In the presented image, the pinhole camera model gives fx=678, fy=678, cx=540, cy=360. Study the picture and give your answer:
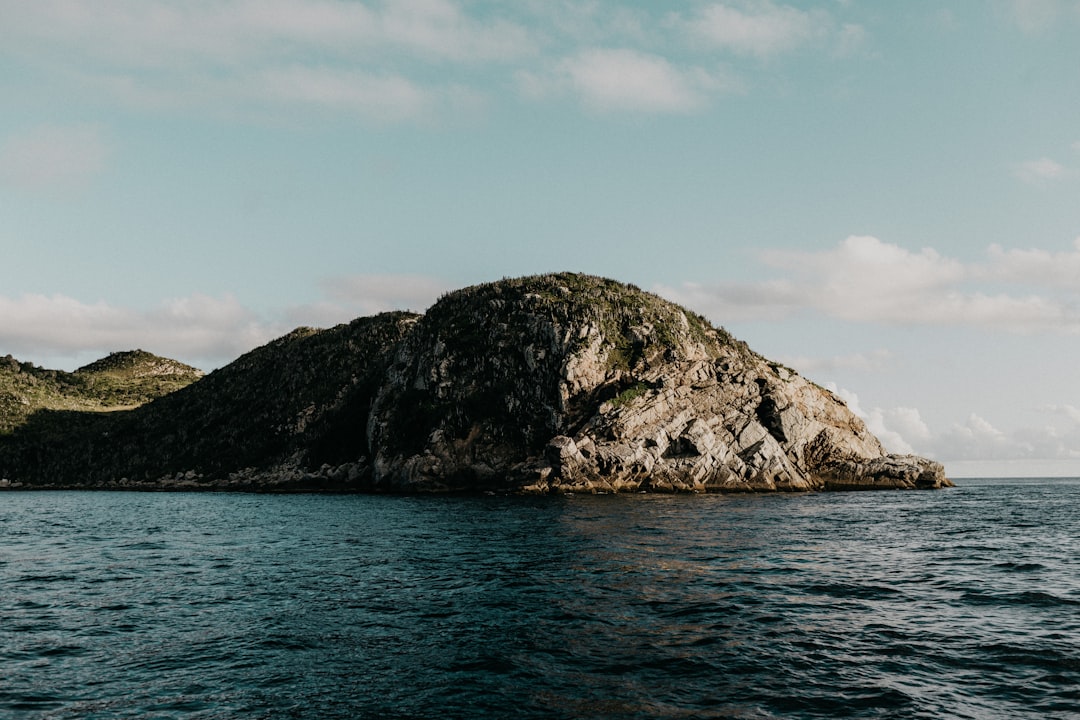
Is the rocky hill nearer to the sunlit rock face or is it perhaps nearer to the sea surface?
the sunlit rock face

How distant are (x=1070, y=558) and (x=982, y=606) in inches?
648

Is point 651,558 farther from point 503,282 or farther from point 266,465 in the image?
point 266,465

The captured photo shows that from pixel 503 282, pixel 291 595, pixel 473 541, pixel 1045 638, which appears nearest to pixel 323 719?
pixel 291 595

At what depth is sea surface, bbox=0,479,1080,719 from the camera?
15438mm

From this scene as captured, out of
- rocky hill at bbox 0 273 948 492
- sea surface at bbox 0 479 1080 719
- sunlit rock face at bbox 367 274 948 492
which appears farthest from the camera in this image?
rocky hill at bbox 0 273 948 492

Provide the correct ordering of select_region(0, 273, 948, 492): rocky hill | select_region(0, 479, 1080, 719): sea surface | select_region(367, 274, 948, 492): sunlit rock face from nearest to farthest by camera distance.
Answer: select_region(0, 479, 1080, 719): sea surface → select_region(367, 274, 948, 492): sunlit rock face → select_region(0, 273, 948, 492): rocky hill

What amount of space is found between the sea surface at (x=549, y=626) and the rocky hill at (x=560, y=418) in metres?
49.1

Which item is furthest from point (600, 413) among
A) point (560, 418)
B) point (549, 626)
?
point (549, 626)

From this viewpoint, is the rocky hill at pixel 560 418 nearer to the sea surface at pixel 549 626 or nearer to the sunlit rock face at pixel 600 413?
the sunlit rock face at pixel 600 413

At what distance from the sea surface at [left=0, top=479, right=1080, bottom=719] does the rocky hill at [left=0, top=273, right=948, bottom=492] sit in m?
49.1

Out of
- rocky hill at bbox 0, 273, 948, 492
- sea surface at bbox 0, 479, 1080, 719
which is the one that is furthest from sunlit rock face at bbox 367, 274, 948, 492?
sea surface at bbox 0, 479, 1080, 719

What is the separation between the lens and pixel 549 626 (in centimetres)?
2181

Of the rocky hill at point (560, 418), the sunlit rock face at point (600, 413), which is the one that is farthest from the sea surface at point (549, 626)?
the rocky hill at point (560, 418)

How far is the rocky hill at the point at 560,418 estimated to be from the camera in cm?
9544
